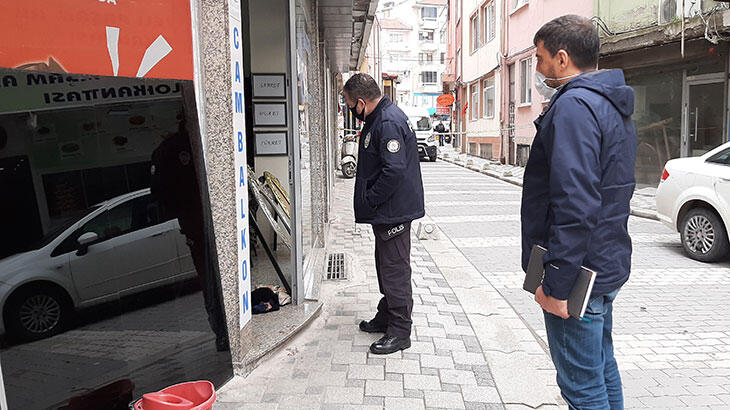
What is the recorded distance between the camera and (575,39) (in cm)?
245

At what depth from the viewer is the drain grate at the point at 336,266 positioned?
6.34 metres

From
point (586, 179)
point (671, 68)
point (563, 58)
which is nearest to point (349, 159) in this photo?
point (671, 68)

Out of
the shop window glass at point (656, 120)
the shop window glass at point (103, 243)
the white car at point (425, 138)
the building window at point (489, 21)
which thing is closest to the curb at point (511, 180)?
the white car at point (425, 138)

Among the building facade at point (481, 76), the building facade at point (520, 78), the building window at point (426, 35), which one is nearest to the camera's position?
the building facade at point (520, 78)

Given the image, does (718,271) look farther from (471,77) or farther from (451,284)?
(471,77)

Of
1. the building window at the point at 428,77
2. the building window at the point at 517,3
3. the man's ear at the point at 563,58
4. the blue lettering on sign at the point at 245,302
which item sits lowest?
the blue lettering on sign at the point at 245,302

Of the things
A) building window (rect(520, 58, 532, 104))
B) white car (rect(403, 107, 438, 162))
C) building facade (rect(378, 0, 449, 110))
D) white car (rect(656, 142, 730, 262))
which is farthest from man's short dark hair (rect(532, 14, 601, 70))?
building facade (rect(378, 0, 449, 110))

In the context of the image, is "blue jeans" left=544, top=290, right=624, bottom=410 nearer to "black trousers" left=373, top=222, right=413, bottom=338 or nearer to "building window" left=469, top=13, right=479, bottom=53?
"black trousers" left=373, top=222, right=413, bottom=338

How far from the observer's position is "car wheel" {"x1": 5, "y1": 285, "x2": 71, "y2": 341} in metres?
2.09

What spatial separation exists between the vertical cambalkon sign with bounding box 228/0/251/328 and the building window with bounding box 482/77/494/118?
23311mm

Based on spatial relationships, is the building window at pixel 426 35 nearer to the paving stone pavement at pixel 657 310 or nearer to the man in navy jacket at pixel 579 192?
the paving stone pavement at pixel 657 310

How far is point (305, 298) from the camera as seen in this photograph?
5.19 meters

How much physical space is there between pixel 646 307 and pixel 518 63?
57.4 ft

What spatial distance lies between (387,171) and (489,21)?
24832mm
